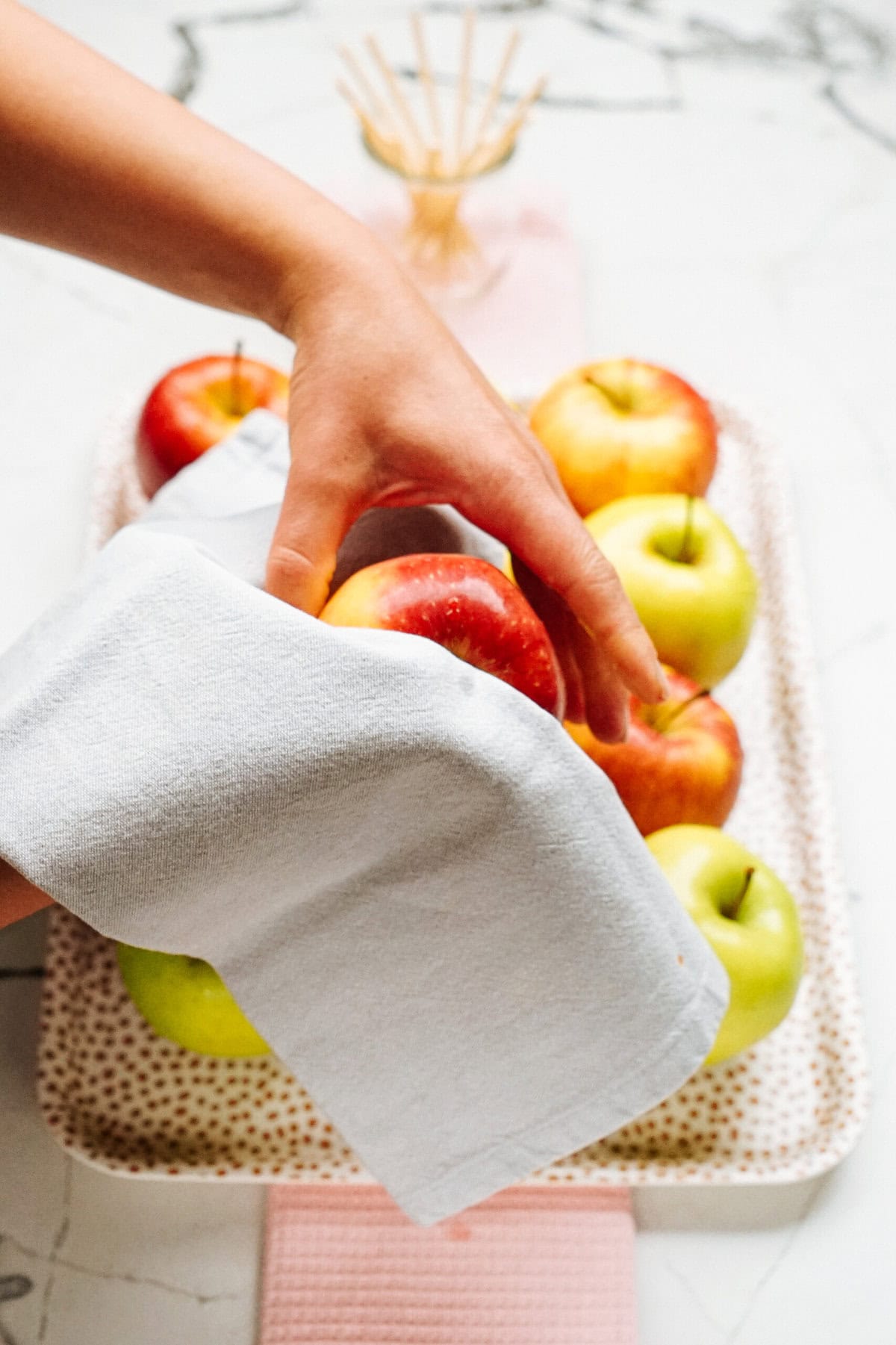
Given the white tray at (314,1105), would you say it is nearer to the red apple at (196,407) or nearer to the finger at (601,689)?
the finger at (601,689)

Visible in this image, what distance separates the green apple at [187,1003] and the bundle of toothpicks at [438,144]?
61 cm

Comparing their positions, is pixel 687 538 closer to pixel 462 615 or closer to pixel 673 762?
pixel 673 762

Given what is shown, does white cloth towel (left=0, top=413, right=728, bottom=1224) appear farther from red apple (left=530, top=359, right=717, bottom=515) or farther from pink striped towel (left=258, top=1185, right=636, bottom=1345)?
red apple (left=530, top=359, right=717, bottom=515)

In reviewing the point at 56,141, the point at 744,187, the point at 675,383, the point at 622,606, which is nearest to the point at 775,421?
the point at 675,383

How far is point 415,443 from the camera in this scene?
48 cm

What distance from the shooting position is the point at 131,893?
393mm

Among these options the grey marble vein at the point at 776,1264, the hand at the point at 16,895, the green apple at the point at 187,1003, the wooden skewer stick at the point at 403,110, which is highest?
the wooden skewer stick at the point at 403,110

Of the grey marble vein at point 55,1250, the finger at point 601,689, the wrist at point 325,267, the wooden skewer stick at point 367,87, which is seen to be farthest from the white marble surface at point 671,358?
the wrist at point 325,267

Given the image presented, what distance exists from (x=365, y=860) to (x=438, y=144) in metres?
0.69

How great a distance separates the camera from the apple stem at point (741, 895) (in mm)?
569

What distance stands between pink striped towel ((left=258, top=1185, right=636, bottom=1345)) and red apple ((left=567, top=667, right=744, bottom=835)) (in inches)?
7.7

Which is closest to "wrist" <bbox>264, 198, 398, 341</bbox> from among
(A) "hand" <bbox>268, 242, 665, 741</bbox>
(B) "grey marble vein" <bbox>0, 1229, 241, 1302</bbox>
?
(A) "hand" <bbox>268, 242, 665, 741</bbox>

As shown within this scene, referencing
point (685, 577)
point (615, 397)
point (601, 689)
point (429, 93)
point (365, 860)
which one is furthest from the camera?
point (429, 93)

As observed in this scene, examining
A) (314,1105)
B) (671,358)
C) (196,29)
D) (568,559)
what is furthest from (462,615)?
(196,29)
